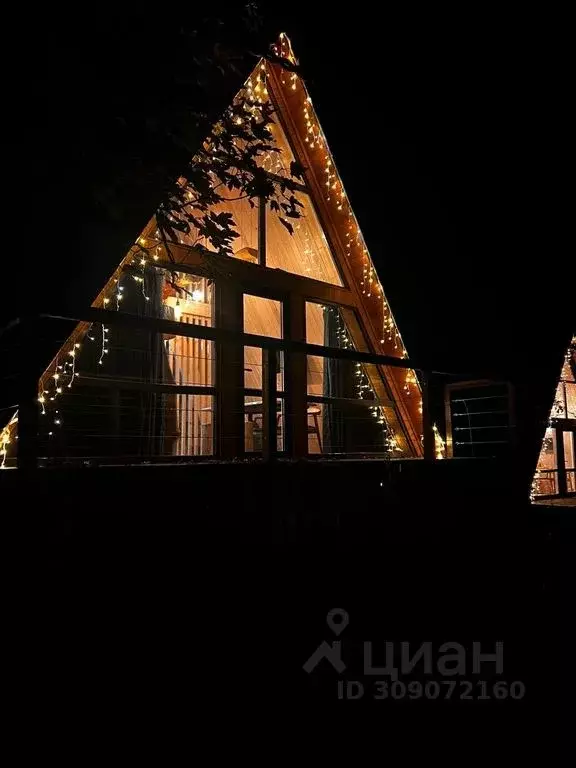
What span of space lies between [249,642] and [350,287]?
20.4 ft

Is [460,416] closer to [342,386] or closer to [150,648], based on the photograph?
[342,386]

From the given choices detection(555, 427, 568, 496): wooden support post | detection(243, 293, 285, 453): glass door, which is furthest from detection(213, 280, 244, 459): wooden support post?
detection(555, 427, 568, 496): wooden support post

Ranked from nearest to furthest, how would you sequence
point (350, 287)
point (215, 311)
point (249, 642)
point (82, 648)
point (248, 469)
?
point (82, 648) < point (249, 642) < point (248, 469) < point (215, 311) < point (350, 287)

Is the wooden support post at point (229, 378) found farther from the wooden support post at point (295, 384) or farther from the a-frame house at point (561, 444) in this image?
the a-frame house at point (561, 444)

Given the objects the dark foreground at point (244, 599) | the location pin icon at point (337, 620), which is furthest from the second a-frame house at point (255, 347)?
the location pin icon at point (337, 620)

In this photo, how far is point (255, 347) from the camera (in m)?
6.54

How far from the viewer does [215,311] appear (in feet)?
24.7

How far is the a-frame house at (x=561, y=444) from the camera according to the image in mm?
9500

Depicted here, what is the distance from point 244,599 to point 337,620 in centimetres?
67

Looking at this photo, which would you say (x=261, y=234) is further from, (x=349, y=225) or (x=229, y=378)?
(x=229, y=378)

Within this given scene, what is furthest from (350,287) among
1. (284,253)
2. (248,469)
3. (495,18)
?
(495,18)

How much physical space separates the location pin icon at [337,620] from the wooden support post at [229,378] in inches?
120

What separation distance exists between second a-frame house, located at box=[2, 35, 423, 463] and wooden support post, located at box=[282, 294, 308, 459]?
0.02m

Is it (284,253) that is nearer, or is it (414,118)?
Answer: (284,253)
